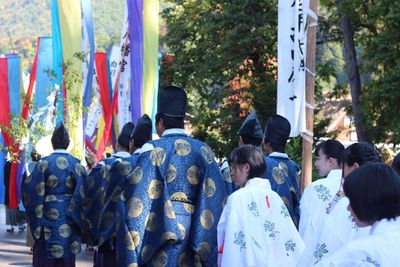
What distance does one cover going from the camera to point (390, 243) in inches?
146

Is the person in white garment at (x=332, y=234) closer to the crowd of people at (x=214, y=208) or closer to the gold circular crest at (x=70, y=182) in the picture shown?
the crowd of people at (x=214, y=208)

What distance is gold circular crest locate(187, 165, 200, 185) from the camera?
657 cm

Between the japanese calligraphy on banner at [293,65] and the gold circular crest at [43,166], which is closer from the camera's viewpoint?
the gold circular crest at [43,166]

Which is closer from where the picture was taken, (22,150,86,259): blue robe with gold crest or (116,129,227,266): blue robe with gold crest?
(116,129,227,266): blue robe with gold crest

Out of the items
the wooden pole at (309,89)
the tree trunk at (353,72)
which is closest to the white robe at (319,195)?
the wooden pole at (309,89)

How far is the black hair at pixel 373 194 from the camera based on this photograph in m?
3.71

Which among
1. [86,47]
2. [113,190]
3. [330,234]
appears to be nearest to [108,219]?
[113,190]

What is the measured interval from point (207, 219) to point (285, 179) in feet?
6.45

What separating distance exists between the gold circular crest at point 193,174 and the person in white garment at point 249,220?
25cm

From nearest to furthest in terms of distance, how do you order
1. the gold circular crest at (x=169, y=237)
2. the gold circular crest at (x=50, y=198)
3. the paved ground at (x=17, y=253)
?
the gold circular crest at (x=169, y=237), the gold circular crest at (x=50, y=198), the paved ground at (x=17, y=253)

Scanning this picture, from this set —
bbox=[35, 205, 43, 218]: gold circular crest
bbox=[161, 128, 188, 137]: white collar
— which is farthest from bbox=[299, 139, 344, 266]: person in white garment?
bbox=[35, 205, 43, 218]: gold circular crest

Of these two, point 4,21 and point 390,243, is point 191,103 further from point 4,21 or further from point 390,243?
point 4,21

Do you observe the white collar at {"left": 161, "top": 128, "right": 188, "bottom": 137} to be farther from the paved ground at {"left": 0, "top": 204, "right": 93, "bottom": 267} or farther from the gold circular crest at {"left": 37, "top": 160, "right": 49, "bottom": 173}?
the paved ground at {"left": 0, "top": 204, "right": 93, "bottom": 267}

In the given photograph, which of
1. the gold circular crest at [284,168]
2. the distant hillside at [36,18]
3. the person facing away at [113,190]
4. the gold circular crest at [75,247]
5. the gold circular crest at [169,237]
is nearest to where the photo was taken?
the gold circular crest at [169,237]
